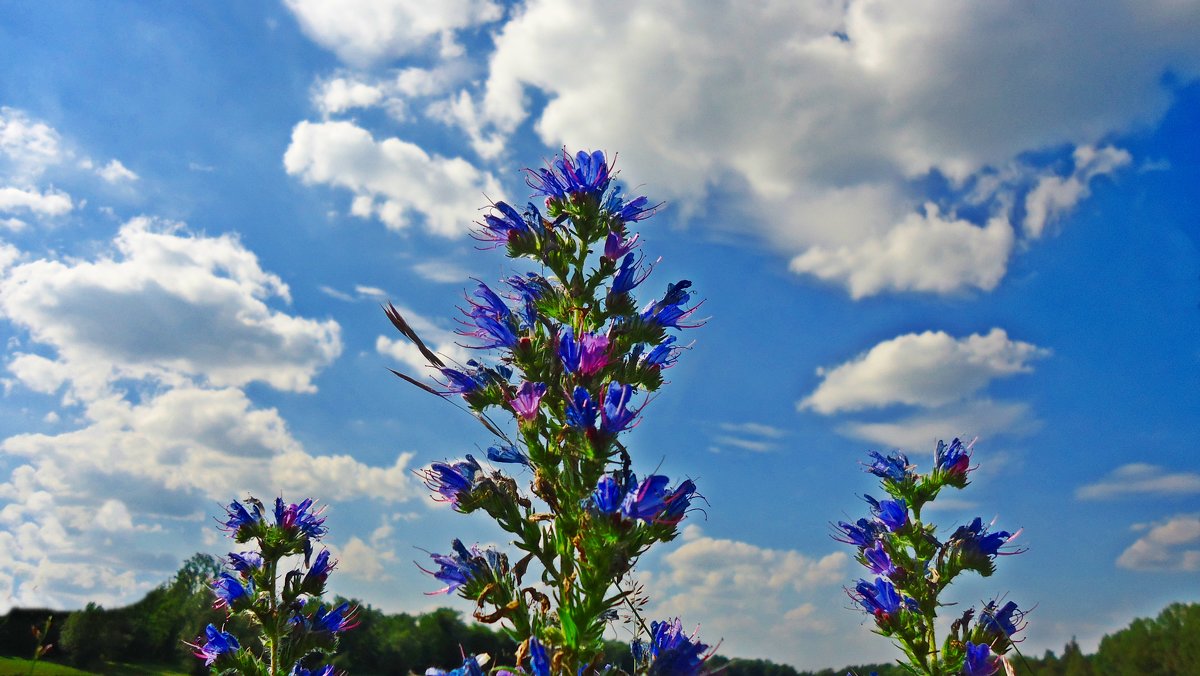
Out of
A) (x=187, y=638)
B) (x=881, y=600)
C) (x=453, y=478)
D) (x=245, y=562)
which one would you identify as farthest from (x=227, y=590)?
(x=187, y=638)

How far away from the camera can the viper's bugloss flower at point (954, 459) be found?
5.98 metres

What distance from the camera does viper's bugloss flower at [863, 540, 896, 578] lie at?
18.6 ft

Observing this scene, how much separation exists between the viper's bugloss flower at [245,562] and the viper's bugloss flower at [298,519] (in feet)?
0.96

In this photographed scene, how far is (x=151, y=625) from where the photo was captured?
2648 inches

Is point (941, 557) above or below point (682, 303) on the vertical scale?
below

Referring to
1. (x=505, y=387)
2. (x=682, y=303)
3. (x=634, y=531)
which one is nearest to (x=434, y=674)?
(x=634, y=531)

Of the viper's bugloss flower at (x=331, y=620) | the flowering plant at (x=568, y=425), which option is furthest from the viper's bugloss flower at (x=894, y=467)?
the viper's bugloss flower at (x=331, y=620)

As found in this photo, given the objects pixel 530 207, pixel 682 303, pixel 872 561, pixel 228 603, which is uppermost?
pixel 530 207

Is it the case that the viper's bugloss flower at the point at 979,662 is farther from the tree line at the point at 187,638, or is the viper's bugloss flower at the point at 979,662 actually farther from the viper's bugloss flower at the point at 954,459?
the tree line at the point at 187,638

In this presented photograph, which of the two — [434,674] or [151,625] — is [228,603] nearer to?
[434,674]

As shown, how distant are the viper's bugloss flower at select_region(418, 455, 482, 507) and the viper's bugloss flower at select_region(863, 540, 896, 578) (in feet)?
10.8

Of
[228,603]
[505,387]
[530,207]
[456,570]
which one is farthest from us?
[228,603]

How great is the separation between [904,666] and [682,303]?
3.00m

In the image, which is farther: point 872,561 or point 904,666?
point 872,561
